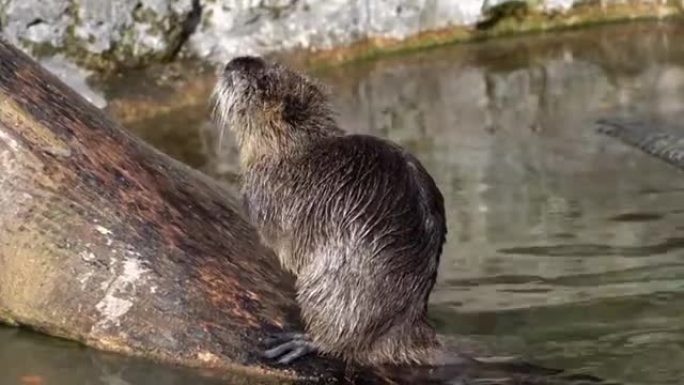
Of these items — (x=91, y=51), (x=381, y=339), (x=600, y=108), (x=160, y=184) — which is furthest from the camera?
(x=91, y=51)

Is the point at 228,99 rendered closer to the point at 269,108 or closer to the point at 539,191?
the point at 269,108

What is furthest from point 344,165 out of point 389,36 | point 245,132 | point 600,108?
point 389,36

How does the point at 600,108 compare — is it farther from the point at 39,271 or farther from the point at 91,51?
the point at 39,271

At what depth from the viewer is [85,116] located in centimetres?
418

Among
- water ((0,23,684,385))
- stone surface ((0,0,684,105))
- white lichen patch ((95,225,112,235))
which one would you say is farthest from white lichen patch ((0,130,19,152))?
stone surface ((0,0,684,105))

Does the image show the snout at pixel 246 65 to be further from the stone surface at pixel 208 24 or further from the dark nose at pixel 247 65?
the stone surface at pixel 208 24

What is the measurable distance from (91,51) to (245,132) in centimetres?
518

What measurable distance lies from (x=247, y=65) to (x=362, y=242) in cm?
71

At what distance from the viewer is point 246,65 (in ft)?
12.9

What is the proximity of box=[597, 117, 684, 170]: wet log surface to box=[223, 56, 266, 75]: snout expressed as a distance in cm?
292

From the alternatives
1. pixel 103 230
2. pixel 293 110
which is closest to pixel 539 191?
pixel 293 110

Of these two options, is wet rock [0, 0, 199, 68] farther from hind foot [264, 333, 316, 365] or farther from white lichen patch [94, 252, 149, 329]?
hind foot [264, 333, 316, 365]

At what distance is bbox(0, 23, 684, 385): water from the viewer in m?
4.02

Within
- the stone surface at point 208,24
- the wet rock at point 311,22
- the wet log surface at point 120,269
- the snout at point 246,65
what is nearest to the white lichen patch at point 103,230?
the wet log surface at point 120,269
